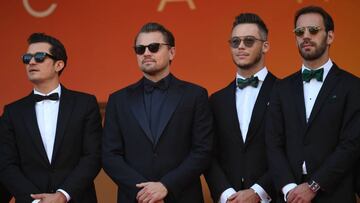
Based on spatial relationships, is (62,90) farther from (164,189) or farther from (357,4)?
(357,4)

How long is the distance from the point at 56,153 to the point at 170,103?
0.81m

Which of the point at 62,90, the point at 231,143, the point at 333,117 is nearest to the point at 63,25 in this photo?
the point at 62,90

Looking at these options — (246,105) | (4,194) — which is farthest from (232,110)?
(4,194)

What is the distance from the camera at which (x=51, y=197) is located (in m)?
5.47

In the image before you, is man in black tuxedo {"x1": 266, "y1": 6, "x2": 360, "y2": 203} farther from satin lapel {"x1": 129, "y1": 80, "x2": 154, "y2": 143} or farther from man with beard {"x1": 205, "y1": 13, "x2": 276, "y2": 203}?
satin lapel {"x1": 129, "y1": 80, "x2": 154, "y2": 143}

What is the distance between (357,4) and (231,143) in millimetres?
2215

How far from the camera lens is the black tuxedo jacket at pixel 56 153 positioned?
556 cm

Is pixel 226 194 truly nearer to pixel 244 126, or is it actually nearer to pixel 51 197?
pixel 244 126

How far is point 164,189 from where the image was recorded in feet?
17.4

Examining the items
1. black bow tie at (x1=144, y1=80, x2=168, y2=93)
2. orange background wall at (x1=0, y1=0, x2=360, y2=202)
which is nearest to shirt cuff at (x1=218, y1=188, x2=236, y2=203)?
black bow tie at (x1=144, y1=80, x2=168, y2=93)

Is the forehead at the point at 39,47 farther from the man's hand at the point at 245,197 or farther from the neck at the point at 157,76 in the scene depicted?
the man's hand at the point at 245,197

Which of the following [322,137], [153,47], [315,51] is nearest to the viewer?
[322,137]

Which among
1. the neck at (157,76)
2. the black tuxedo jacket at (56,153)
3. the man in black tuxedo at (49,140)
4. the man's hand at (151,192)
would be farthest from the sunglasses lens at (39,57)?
the man's hand at (151,192)

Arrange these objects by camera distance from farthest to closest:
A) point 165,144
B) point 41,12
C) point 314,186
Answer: point 41,12
point 165,144
point 314,186
